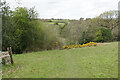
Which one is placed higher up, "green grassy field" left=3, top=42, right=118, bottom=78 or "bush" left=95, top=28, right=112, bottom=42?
"bush" left=95, top=28, right=112, bottom=42

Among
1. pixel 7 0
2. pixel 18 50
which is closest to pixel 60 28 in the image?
pixel 18 50

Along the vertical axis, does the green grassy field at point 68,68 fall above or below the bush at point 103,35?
below

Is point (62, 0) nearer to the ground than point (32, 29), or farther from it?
farther from it

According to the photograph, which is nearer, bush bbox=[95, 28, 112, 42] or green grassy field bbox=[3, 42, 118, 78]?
green grassy field bbox=[3, 42, 118, 78]

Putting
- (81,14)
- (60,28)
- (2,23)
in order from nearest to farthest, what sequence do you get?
(2,23) → (60,28) → (81,14)

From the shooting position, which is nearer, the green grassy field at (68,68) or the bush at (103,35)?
the green grassy field at (68,68)

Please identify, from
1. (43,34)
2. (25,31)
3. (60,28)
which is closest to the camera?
(25,31)

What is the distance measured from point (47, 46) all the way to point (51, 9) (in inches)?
195

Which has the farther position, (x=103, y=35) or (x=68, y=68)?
(x=103, y=35)

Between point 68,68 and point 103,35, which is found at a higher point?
point 103,35

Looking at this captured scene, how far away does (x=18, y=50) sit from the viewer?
595 inches

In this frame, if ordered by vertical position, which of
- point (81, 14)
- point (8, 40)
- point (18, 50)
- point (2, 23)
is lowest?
point (18, 50)

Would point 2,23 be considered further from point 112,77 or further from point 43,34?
point 43,34

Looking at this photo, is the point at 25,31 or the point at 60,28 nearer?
the point at 25,31
